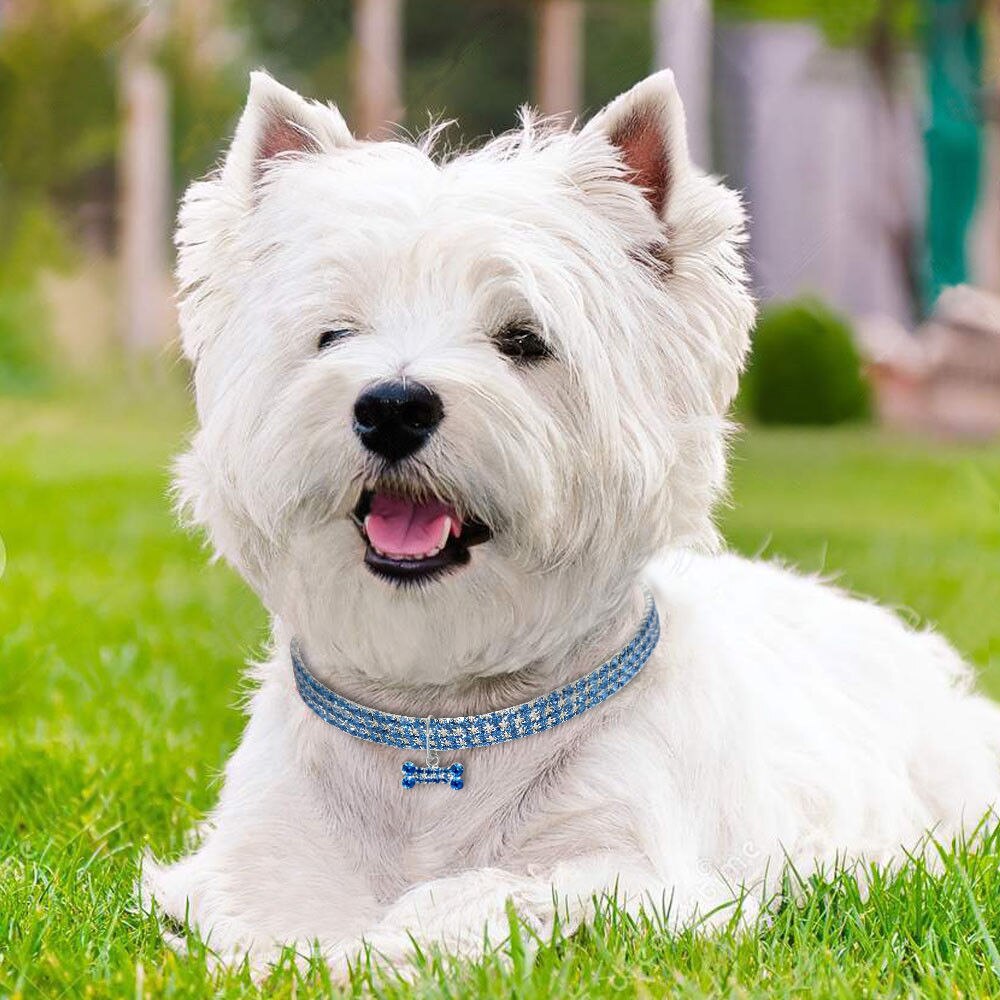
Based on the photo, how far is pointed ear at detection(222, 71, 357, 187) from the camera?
3.27m

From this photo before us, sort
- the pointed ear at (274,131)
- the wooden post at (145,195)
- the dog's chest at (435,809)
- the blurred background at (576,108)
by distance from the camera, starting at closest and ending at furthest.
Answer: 1. the dog's chest at (435,809)
2. the pointed ear at (274,131)
3. the blurred background at (576,108)
4. the wooden post at (145,195)

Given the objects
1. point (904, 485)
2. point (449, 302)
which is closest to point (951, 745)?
point (449, 302)

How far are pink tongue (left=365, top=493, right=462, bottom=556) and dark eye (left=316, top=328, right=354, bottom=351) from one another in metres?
0.29

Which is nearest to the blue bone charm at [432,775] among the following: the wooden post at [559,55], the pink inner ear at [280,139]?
the pink inner ear at [280,139]

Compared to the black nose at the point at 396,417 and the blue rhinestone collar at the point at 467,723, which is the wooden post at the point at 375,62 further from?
the black nose at the point at 396,417

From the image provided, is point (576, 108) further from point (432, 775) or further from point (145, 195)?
point (145, 195)

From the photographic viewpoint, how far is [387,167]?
10.2ft

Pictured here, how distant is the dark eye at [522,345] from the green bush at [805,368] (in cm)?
1235

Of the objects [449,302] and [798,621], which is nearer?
[449,302]

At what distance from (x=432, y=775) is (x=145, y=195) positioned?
12483 millimetres

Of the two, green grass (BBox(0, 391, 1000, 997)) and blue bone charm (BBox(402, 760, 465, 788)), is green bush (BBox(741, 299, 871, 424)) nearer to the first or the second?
green grass (BBox(0, 391, 1000, 997))

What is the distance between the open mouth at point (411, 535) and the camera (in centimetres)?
285

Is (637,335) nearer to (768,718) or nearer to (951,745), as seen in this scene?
(768,718)

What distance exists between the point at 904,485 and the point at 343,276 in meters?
10.1
